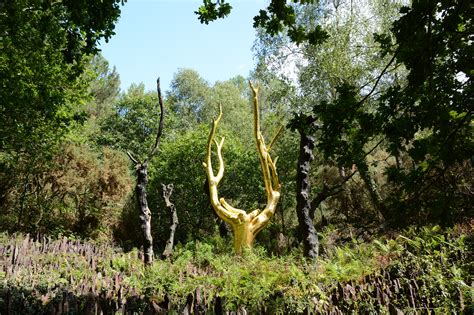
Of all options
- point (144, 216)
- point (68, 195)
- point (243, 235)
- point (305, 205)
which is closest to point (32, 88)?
point (144, 216)

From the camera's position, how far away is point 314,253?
28.5 ft

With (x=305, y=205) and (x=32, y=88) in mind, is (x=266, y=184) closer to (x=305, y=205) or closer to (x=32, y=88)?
(x=305, y=205)

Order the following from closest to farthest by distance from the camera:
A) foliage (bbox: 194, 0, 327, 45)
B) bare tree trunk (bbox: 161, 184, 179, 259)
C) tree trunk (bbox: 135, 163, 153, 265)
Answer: foliage (bbox: 194, 0, 327, 45)
tree trunk (bbox: 135, 163, 153, 265)
bare tree trunk (bbox: 161, 184, 179, 259)

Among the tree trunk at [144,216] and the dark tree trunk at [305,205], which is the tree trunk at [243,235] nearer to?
the dark tree trunk at [305,205]

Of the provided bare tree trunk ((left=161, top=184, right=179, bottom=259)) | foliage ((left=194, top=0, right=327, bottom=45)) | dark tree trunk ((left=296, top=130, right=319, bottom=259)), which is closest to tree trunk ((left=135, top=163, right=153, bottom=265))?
bare tree trunk ((left=161, top=184, right=179, bottom=259))

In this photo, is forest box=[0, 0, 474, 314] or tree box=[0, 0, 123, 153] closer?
forest box=[0, 0, 474, 314]

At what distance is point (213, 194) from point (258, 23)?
998cm

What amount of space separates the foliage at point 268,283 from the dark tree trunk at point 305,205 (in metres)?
0.98

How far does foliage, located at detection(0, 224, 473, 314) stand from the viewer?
4242 millimetres

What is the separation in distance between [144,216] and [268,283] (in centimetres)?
530

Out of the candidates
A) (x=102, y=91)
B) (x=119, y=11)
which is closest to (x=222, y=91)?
(x=102, y=91)

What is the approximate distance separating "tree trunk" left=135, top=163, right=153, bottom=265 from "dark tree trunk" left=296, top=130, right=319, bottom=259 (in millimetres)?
3813

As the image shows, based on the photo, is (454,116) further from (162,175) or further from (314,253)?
(162,175)

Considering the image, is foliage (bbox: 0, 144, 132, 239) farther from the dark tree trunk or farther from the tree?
the dark tree trunk
